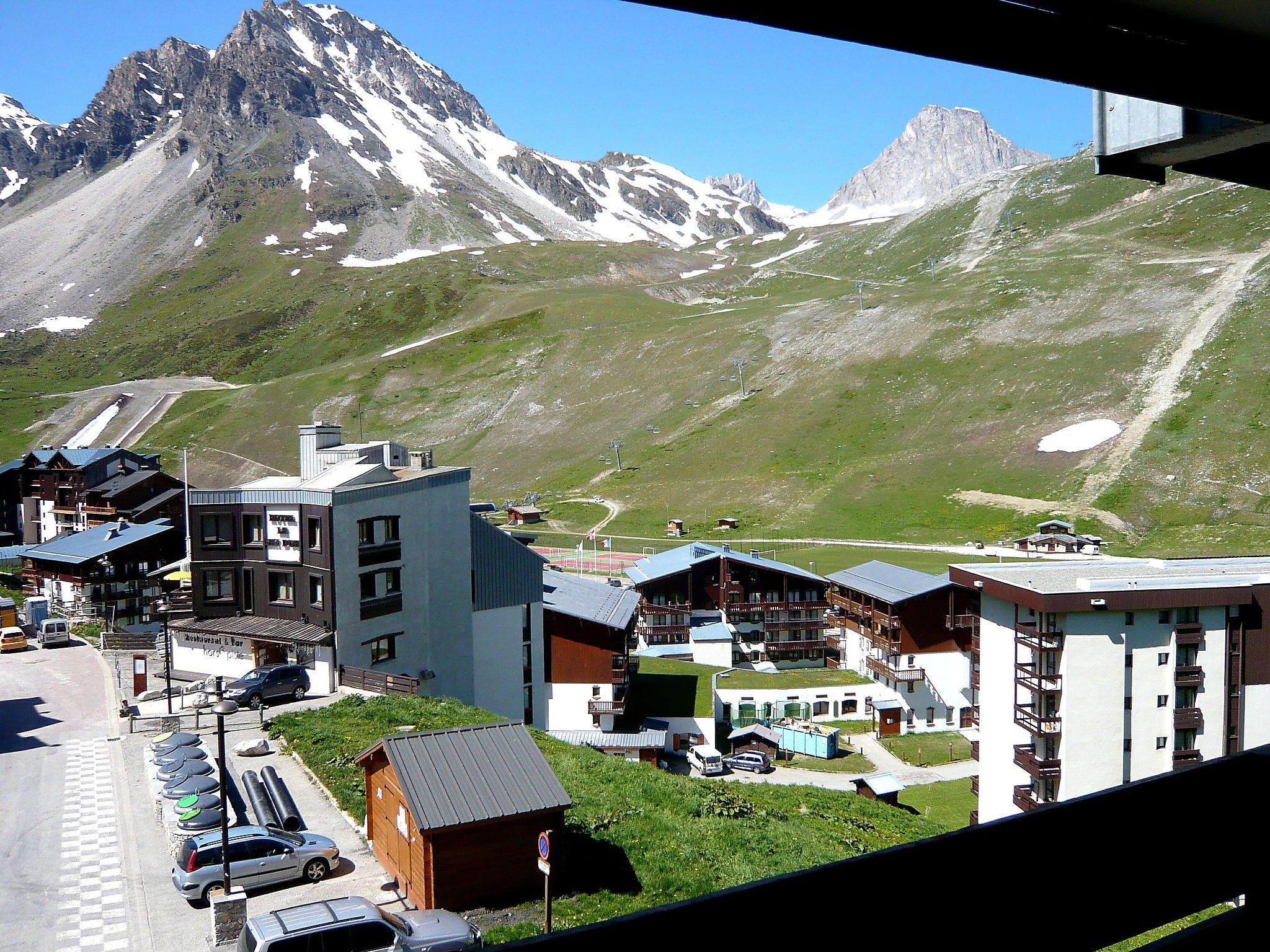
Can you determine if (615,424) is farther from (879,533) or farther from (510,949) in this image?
(510,949)

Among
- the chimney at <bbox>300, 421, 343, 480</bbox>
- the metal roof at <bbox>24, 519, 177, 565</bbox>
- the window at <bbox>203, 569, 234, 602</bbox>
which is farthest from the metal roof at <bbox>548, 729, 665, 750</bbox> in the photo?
the metal roof at <bbox>24, 519, 177, 565</bbox>

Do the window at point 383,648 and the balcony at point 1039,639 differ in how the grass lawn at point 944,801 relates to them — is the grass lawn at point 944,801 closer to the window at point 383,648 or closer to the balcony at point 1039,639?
the balcony at point 1039,639

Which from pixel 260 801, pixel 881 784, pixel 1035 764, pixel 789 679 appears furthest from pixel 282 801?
pixel 789 679

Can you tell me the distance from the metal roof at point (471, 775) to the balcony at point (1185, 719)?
22.3 metres

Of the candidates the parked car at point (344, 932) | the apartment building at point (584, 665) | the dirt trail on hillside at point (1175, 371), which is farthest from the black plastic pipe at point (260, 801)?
the dirt trail on hillside at point (1175, 371)

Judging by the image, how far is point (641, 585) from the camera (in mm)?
54844

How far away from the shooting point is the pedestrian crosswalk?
1394cm

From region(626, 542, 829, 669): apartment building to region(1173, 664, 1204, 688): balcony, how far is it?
87.5ft

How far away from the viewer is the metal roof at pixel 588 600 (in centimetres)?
3897

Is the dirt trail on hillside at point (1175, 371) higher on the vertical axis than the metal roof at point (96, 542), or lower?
higher

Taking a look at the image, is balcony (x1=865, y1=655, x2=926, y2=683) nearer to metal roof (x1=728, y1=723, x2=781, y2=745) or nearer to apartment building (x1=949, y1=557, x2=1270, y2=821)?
metal roof (x1=728, y1=723, x2=781, y2=745)

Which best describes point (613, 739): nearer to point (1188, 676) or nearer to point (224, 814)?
point (1188, 676)

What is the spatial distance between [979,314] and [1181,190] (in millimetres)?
66962

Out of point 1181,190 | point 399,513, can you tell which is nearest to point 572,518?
point 399,513
